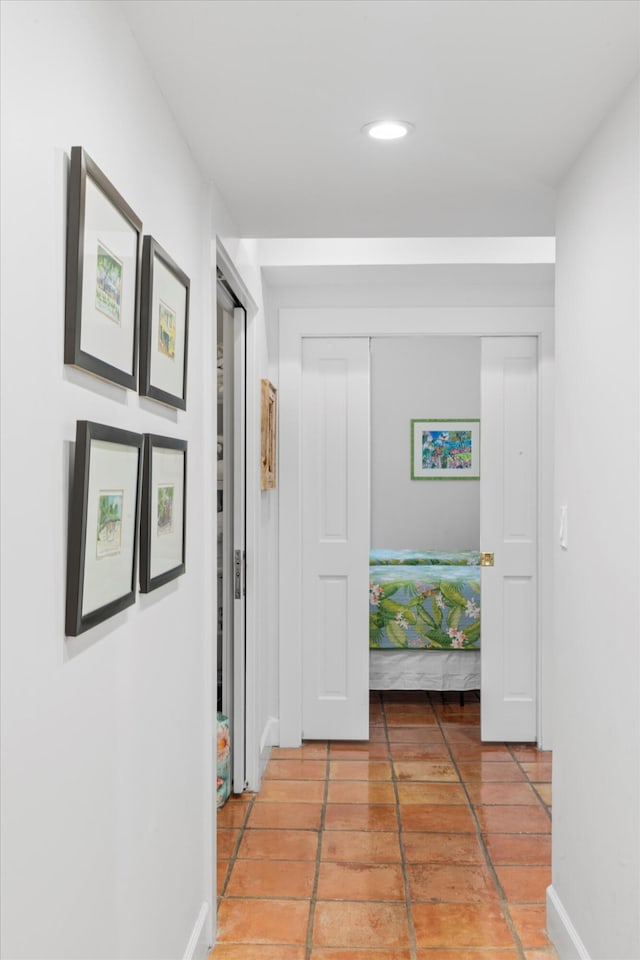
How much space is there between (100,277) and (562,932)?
2.22 m

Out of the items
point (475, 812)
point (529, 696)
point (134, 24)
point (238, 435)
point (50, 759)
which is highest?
point (134, 24)

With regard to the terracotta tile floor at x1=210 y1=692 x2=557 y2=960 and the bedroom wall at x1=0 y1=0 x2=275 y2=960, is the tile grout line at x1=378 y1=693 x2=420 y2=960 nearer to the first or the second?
the terracotta tile floor at x1=210 y1=692 x2=557 y2=960

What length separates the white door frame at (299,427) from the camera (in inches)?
169

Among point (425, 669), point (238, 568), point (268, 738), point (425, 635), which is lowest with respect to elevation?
point (268, 738)

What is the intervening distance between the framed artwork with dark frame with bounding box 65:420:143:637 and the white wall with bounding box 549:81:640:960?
3.64 ft

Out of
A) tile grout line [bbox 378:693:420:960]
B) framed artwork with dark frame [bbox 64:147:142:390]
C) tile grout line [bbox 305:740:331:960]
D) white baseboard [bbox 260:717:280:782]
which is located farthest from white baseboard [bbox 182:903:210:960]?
framed artwork with dark frame [bbox 64:147:142:390]

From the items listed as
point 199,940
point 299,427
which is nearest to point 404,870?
point 199,940

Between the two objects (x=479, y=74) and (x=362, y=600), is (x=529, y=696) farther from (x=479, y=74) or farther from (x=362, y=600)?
(x=479, y=74)

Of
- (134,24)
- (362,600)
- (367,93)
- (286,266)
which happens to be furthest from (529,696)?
(134,24)

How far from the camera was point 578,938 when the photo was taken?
232 cm

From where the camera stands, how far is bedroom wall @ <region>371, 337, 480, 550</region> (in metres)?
7.65

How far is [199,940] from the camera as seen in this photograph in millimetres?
2379

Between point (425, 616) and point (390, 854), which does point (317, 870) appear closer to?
point (390, 854)

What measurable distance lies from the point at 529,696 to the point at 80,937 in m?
3.32
